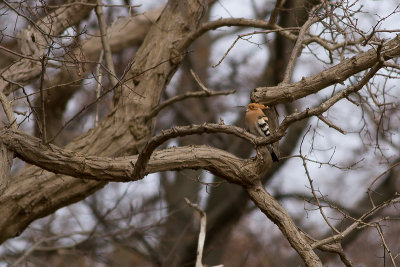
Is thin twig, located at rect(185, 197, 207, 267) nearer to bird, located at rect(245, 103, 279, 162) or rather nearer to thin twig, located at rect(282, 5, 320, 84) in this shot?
bird, located at rect(245, 103, 279, 162)

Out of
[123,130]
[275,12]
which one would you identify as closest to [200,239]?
[123,130]

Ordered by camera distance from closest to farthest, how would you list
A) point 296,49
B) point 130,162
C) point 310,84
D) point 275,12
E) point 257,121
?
point 310,84, point 130,162, point 296,49, point 257,121, point 275,12

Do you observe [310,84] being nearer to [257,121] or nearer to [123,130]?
[257,121]

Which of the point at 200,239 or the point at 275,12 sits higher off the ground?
the point at 275,12

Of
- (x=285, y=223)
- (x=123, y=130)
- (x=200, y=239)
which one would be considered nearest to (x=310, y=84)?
(x=285, y=223)

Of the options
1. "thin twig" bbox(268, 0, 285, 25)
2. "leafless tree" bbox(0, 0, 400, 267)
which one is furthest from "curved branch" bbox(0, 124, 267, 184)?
"thin twig" bbox(268, 0, 285, 25)

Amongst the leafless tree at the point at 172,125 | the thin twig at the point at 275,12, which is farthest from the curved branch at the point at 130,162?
the thin twig at the point at 275,12

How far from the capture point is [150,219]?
11258 millimetres

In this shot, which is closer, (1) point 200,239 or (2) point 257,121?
(1) point 200,239

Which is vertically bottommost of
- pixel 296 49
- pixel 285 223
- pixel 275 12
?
pixel 285 223

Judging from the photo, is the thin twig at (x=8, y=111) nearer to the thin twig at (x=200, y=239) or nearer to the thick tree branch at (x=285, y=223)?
the thin twig at (x=200, y=239)

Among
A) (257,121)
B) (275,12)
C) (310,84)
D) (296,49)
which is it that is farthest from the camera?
(275,12)

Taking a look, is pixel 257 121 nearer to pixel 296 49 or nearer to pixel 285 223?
pixel 296 49

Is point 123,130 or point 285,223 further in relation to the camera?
point 123,130
